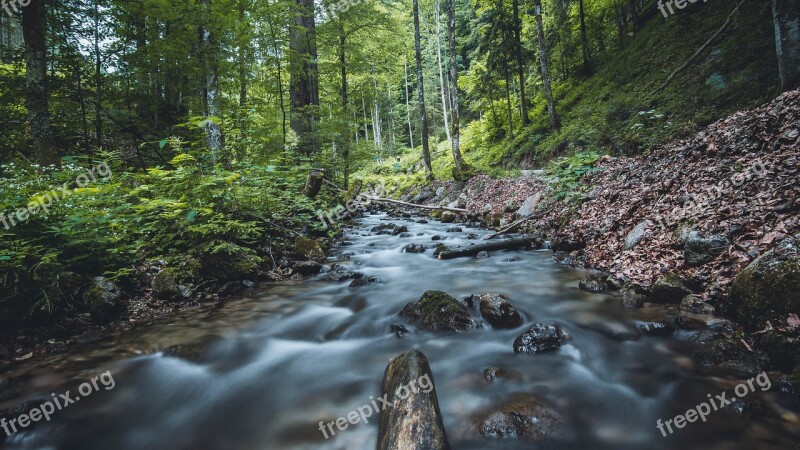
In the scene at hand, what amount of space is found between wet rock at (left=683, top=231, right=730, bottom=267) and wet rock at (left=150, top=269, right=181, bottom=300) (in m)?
7.33

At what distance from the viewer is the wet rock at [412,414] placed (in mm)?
2209

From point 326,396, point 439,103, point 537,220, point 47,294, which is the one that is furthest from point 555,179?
point 439,103

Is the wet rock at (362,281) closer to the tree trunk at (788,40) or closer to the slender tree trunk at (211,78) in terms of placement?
the slender tree trunk at (211,78)

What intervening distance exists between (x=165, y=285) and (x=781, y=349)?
7.11 m

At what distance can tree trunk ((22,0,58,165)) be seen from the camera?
20.1 ft

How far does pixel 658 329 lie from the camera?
3.78m

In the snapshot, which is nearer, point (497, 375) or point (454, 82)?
point (497, 375)

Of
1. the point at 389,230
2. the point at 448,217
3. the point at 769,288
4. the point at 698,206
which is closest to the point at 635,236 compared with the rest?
the point at 698,206

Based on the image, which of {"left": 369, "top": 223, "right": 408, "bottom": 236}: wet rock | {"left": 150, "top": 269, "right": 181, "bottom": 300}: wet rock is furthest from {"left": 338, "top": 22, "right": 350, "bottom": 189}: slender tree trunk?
{"left": 150, "top": 269, "right": 181, "bottom": 300}: wet rock

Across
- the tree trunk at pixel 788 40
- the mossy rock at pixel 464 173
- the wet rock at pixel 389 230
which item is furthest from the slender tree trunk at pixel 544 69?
the tree trunk at pixel 788 40

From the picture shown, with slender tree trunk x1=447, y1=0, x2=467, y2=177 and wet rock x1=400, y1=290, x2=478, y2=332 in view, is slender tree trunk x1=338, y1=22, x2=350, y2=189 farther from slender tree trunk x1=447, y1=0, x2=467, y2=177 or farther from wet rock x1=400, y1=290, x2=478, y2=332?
wet rock x1=400, y1=290, x2=478, y2=332

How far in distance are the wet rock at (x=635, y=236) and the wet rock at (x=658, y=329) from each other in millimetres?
2151

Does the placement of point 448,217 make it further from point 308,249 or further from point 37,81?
point 37,81

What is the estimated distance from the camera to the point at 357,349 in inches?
168
